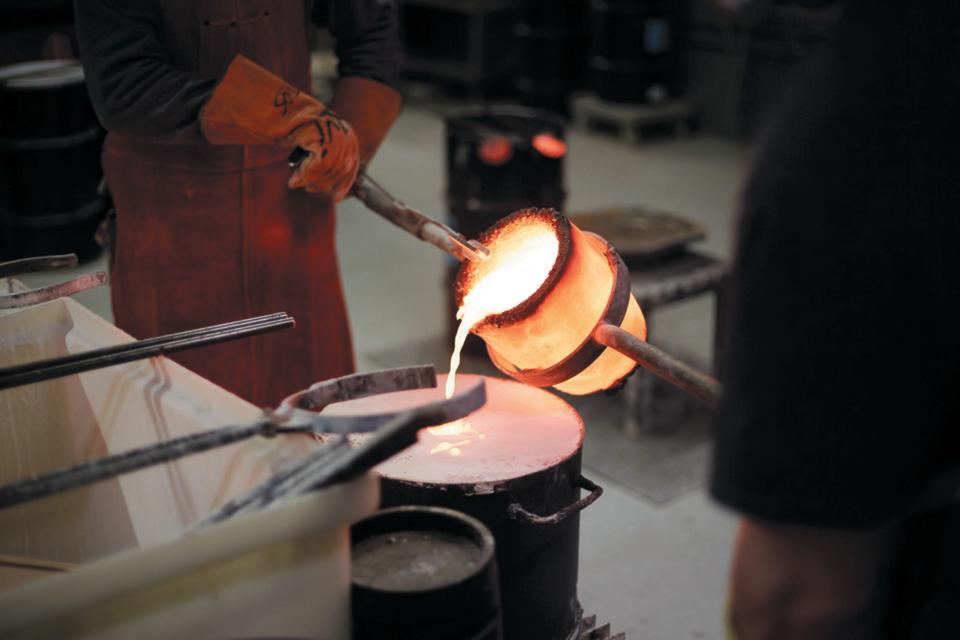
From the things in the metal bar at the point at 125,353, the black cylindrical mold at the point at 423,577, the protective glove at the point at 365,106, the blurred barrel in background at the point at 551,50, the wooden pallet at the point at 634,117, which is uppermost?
the protective glove at the point at 365,106

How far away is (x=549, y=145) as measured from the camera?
3.92 metres

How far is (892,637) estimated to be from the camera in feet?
3.76

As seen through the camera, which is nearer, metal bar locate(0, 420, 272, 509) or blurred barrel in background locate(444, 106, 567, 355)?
metal bar locate(0, 420, 272, 509)

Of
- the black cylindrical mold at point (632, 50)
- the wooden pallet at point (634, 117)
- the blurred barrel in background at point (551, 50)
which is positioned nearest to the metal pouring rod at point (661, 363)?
the black cylindrical mold at point (632, 50)

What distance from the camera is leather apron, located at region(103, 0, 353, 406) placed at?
2.35 m

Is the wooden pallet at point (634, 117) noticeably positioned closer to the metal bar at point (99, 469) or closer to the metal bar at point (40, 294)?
the metal bar at point (40, 294)

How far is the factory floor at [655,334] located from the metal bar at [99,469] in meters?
1.26

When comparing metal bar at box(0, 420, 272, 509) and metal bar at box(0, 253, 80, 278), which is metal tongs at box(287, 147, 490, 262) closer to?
metal bar at box(0, 253, 80, 278)

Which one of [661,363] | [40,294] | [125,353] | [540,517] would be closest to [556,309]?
[661,363]

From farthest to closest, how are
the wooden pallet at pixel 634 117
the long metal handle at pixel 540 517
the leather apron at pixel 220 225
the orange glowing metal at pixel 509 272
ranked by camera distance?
the wooden pallet at pixel 634 117 → the leather apron at pixel 220 225 → the orange glowing metal at pixel 509 272 → the long metal handle at pixel 540 517

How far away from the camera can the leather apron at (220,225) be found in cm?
235

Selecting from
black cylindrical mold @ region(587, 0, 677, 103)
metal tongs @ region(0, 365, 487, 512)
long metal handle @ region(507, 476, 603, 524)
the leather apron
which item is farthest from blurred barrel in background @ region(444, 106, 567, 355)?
black cylindrical mold @ region(587, 0, 677, 103)

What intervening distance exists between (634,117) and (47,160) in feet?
14.1

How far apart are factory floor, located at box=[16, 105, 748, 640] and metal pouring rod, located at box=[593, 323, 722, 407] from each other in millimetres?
607
